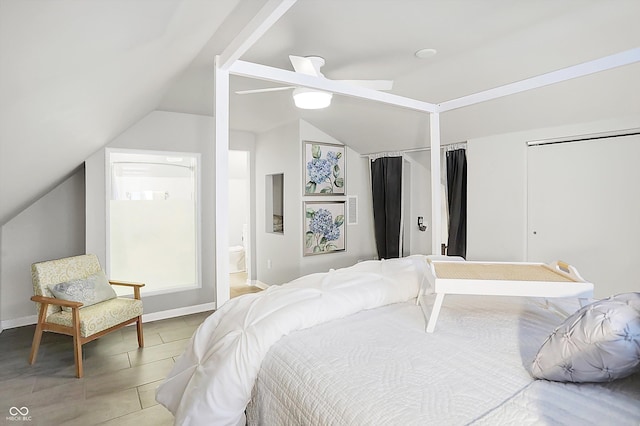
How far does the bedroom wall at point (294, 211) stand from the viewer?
4.44m

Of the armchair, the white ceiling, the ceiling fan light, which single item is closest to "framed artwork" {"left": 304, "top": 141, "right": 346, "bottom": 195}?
the white ceiling

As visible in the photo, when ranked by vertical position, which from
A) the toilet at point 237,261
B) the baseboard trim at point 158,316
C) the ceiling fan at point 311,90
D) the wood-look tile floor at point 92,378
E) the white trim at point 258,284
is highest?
the ceiling fan at point 311,90

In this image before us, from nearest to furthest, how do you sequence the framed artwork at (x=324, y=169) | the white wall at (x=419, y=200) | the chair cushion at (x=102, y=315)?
the chair cushion at (x=102, y=315) < the framed artwork at (x=324, y=169) < the white wall at (x=419, y=200)

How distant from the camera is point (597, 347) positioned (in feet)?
3.09

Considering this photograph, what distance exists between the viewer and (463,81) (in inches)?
112

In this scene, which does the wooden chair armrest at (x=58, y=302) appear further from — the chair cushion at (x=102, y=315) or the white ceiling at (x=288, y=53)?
the white ceiling at (x=288, y=53)

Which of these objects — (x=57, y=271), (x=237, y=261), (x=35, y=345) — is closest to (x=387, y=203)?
(x=237, y=261)

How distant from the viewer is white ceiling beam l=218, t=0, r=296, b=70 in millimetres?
1214

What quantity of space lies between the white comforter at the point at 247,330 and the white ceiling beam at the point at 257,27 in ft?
3.55

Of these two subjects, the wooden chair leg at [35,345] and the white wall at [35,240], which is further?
the white wall at [35,240]

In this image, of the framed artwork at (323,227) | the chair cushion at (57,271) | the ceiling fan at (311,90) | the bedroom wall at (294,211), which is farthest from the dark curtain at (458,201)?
the chair cushion at (57,271)

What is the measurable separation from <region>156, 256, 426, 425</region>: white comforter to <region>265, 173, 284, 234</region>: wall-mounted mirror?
124 inches

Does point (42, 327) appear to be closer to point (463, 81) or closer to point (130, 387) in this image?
point (130, 387)

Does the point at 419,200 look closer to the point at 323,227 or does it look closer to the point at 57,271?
the point at 323,227
